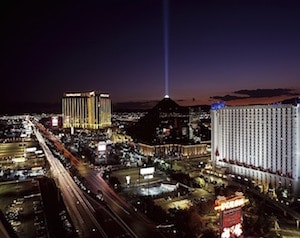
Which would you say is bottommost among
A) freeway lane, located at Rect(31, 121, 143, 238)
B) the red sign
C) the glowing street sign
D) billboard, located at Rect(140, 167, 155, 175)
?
freeway lane, located at Rect(31, 121, 143, 238)

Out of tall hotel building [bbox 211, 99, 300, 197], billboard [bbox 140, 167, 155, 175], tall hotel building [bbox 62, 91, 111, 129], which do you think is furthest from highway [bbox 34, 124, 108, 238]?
tall hotel building [bbox 62, 91, 111, 129]

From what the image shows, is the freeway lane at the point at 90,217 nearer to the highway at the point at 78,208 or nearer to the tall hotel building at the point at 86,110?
the highway at the point at 78,208

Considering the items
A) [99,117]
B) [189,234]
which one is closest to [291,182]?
[189,234]

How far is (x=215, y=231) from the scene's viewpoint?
18.9 m

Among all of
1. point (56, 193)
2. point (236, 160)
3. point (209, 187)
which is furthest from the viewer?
point (236, 160)

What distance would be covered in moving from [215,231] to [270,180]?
573 inches

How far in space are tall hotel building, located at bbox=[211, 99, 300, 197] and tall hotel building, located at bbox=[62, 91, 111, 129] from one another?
210 feet

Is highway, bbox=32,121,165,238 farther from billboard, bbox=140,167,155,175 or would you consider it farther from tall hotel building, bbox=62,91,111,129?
tall hotel building, bbox=62,91,111,129

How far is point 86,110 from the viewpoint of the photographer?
333ft

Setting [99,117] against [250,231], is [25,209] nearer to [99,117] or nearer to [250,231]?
[250,231]

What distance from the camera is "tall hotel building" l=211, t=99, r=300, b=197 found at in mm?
29141

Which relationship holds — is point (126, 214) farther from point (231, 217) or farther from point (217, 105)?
point (217, 105)

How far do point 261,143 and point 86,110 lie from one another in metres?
76.1

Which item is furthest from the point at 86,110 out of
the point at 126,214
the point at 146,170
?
the point at 126,214
